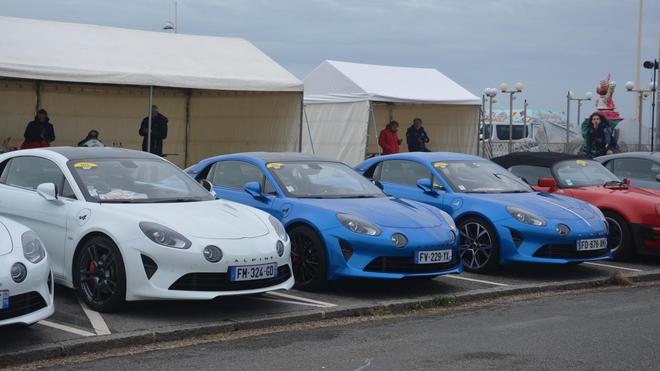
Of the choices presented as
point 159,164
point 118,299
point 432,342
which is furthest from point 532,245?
point 118,299

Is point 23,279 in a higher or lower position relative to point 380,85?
lower

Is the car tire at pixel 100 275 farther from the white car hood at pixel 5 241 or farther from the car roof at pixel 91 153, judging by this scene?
the car roof at pixel 91 153

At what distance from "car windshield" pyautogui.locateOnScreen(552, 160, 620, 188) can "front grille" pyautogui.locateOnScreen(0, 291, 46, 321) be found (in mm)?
8150

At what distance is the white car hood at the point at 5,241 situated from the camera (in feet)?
20.5

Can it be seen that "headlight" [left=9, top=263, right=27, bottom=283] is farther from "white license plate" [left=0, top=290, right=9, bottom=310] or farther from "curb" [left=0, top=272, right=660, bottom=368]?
"curb" [left=0, top=272, right=660, bottom=368]

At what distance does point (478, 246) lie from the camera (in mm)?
10430

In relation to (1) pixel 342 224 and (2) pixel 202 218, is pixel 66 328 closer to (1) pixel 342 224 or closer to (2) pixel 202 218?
(2) pixel 202 218

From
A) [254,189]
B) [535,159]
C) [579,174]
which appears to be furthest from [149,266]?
[579,174]

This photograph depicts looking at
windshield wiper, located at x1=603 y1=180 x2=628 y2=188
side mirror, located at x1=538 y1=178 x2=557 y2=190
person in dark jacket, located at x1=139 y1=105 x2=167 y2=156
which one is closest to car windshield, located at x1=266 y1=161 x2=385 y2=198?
side mirror, located at x1=538 y1=178 x2=557 y2=190

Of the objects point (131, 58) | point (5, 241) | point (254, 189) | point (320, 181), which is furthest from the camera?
point (131, 58)

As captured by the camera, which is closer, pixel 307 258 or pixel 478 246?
pixel 307 258

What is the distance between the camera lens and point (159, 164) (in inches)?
345

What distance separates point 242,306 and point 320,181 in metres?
2.26

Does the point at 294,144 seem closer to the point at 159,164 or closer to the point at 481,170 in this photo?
the point at 481,170
